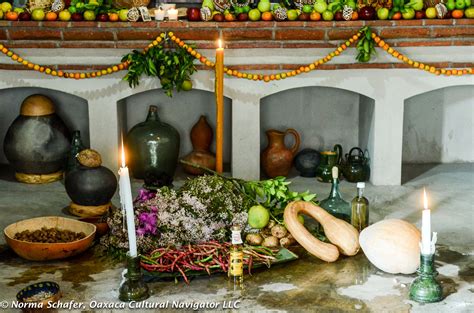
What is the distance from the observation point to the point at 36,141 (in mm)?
7996

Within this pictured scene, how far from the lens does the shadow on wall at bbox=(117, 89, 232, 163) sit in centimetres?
887

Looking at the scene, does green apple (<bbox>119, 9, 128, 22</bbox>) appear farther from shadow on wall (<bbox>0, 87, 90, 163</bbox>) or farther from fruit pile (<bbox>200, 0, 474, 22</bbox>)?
shadow on wall (<bbox>0, 87, 90, 163</bbox>)

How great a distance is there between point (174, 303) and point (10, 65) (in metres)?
4.10

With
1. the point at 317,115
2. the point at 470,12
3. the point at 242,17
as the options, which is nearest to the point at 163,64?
the point at 242,17

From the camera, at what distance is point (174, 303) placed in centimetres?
478

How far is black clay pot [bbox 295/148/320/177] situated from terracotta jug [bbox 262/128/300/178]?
0.11 metres

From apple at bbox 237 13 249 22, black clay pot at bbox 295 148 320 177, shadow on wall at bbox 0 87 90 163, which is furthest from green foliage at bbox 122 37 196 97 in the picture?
black clay pot at bbox 295 148 320 177

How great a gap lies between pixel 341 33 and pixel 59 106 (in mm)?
3296

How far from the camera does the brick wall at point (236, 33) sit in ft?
25.2

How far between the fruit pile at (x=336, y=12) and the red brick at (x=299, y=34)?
0.41 feet

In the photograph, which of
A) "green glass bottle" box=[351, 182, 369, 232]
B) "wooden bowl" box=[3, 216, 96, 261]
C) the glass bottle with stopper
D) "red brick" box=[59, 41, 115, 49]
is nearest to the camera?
the glass bottle with stopper

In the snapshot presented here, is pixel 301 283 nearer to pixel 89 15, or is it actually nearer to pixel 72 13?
pixel 89 15

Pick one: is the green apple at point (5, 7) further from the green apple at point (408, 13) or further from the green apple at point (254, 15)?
the green apple at point (408, 13)

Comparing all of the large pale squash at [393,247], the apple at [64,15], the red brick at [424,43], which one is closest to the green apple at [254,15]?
the red brick at [424,43]
